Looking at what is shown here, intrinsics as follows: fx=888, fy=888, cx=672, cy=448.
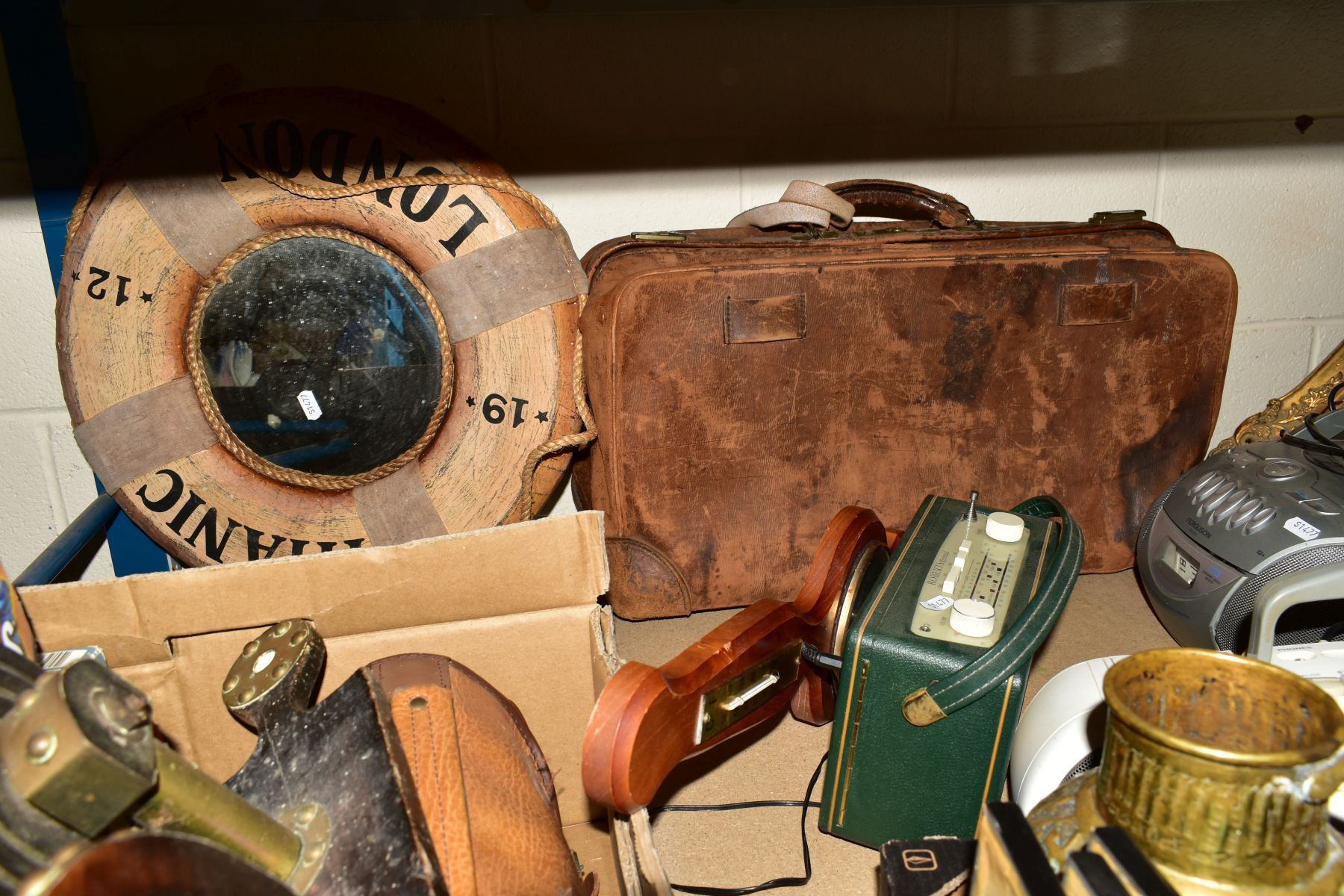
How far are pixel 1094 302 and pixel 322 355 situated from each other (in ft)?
3.09

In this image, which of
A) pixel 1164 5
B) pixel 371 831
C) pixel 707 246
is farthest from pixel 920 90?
pixel 371 831

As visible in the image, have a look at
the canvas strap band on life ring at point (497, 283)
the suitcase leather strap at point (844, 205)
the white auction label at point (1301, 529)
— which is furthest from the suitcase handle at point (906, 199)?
the white auction label at point (1301, 529)

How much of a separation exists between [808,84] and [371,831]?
115 cm

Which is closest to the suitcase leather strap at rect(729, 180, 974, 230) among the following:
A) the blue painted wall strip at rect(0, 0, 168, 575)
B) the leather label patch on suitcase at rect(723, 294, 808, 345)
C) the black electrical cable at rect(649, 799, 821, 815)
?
the leather label patch on suitcase at rect(723, 294, 808, 345)

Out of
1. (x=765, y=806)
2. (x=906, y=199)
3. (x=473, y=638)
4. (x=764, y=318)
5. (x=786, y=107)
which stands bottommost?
(x=765, y=806)

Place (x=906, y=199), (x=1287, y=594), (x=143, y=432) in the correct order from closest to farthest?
1. (x=1287, y=594)
2. (x=143, y=432)
3. (x=906, y=199)

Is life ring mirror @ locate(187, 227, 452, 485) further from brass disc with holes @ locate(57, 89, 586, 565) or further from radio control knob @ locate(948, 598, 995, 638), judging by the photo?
radio control knob @ locate(948, 598, 995, 638)

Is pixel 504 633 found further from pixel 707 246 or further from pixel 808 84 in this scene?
pixel 808 84

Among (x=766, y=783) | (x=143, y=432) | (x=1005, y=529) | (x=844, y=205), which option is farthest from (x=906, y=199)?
(x=143, y=432)

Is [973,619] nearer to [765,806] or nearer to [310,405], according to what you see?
[765,806]

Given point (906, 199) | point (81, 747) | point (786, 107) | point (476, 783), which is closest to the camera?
point (81, 747)

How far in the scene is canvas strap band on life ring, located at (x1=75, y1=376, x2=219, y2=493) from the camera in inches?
41.1

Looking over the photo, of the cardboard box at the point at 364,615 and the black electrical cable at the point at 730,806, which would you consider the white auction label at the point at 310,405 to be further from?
the black electrical cable at the point at 730,806

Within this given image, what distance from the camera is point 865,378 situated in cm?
→ 109
